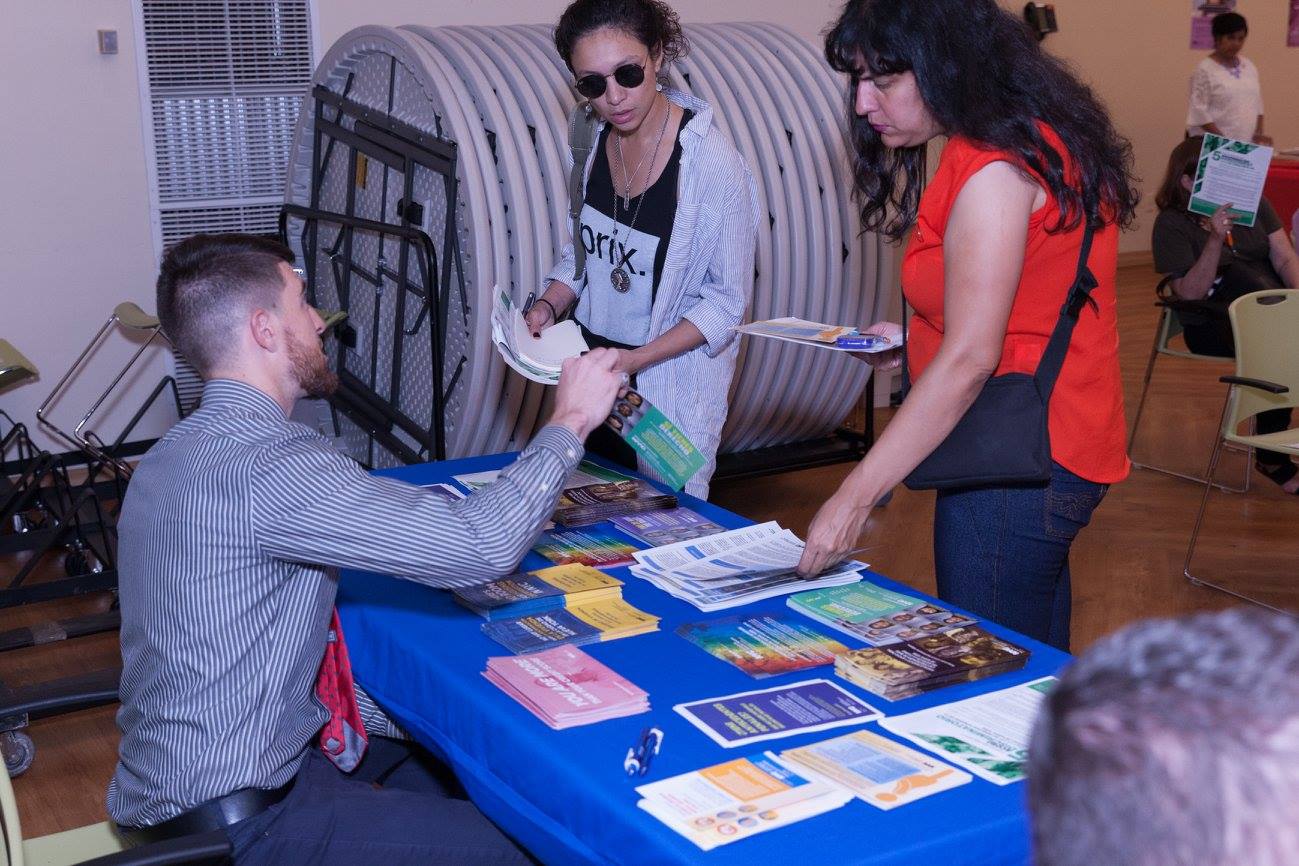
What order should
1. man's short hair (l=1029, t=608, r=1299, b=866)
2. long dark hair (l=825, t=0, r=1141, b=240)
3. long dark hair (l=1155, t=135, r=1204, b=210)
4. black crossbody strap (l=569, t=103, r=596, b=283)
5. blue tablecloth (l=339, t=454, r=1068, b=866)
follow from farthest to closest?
long dark hair (l=1155, t=135, r=1204, b=210) → black crossbody strap (l=569, t=103, r=596, b=283) → long dark hair (l=825, t=0, r=1141, b=240) → blue tablecloth (l=339, t=454, r=1068, b=866) → man's short hair (l=1029, t=608, r=1299, b=866)

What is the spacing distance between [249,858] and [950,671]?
1129mm

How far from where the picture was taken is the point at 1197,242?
6359 millimetres

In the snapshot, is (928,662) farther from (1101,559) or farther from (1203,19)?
(1203,19)

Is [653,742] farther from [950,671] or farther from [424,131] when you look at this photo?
[424,131]

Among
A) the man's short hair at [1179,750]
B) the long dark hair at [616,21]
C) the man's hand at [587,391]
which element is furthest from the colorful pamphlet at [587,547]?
the man's short hair at [1179,750]

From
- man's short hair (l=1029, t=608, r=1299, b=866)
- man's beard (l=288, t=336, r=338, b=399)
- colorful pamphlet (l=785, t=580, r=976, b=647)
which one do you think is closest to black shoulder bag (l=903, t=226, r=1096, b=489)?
colorful pamphlet (l=785, t=580, r=976, b=647)

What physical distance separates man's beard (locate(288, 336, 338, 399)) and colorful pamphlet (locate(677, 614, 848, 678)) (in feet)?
2.55

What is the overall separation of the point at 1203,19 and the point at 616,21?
11.1 metres

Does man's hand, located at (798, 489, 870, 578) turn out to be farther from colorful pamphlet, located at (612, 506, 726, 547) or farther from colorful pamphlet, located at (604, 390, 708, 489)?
colorful pamphlet, located at (612, 506, 726, 547)

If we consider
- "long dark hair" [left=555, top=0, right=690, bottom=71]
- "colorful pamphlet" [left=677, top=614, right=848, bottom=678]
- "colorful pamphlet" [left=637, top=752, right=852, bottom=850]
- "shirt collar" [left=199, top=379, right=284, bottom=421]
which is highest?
"long dark hair" [left=555, top=0, right=690, bottom=71]

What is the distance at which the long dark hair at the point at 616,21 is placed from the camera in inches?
130

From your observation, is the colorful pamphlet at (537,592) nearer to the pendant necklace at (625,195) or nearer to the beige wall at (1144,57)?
the pendant necklace at (625,195)

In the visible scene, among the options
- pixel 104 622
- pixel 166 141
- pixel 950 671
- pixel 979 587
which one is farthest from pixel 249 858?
pixel 166 141

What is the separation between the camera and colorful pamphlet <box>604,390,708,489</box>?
106 inches
